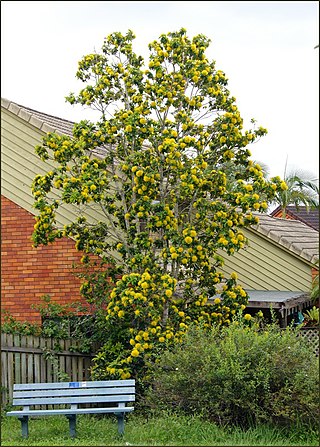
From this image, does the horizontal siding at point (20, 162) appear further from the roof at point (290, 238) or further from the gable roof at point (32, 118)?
the roof at point (290, 238)

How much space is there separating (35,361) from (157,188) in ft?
11.6

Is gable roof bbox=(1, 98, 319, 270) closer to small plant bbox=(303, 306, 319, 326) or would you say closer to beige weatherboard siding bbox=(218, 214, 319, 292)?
beige weatherboard siding bbox=(218, 214, 319, 292)

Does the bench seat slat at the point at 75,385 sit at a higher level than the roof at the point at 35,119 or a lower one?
lower

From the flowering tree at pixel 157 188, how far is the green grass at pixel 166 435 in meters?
2.00

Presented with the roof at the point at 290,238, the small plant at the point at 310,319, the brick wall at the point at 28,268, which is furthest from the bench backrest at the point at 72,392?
the roof at the point at 290,238

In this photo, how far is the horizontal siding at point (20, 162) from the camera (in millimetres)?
15836

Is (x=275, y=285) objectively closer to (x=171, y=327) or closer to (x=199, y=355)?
(x=171, y=327)

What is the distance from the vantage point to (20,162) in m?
16.0

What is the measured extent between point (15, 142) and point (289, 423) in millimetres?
7388

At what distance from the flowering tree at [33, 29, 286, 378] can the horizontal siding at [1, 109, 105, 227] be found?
678mm

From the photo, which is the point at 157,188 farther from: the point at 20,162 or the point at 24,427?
the point at 24,427

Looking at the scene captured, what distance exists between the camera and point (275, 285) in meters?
16.7

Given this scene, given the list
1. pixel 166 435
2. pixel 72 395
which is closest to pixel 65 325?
pixel 72 395

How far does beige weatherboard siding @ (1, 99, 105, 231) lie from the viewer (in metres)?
15.8
